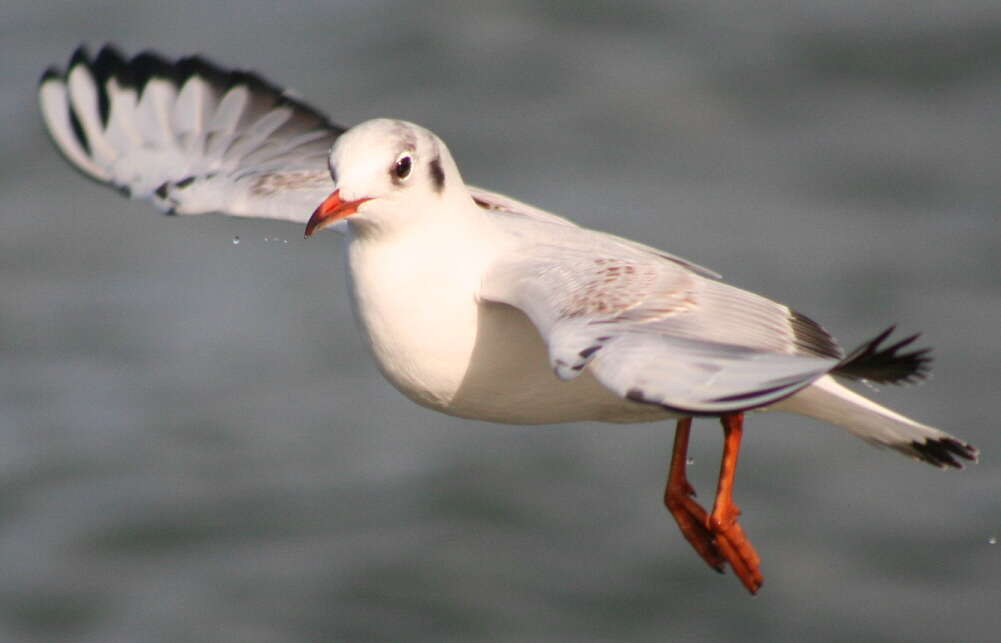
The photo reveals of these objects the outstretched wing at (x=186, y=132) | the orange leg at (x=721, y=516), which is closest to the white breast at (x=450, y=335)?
the orange leg at (x=721, y=516)

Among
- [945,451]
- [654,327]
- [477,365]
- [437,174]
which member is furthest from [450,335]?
[945,451]

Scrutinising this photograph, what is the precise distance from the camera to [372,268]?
5070 mm

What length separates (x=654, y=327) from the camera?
4.62 meters

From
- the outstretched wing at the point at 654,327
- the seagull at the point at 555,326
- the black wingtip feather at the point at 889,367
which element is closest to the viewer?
the outstretched wing at the point at 654,327

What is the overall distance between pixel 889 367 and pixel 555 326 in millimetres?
910

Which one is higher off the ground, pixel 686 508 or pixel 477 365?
pixel 477 365

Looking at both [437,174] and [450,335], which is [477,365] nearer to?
[450,335]

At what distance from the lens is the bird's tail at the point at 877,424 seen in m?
5.12

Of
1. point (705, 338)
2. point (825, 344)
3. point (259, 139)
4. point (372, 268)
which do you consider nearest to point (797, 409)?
point (825, 344)

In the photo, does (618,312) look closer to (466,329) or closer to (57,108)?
(466,329)

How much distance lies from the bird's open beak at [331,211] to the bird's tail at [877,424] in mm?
1404

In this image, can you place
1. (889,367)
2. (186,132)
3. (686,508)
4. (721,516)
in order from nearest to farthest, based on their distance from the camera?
(889,367), (721,516), (686,508), (186,132)

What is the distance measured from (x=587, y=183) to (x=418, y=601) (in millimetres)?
3375

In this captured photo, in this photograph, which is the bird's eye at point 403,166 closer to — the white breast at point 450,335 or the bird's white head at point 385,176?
the bird's white head at point 385,176
